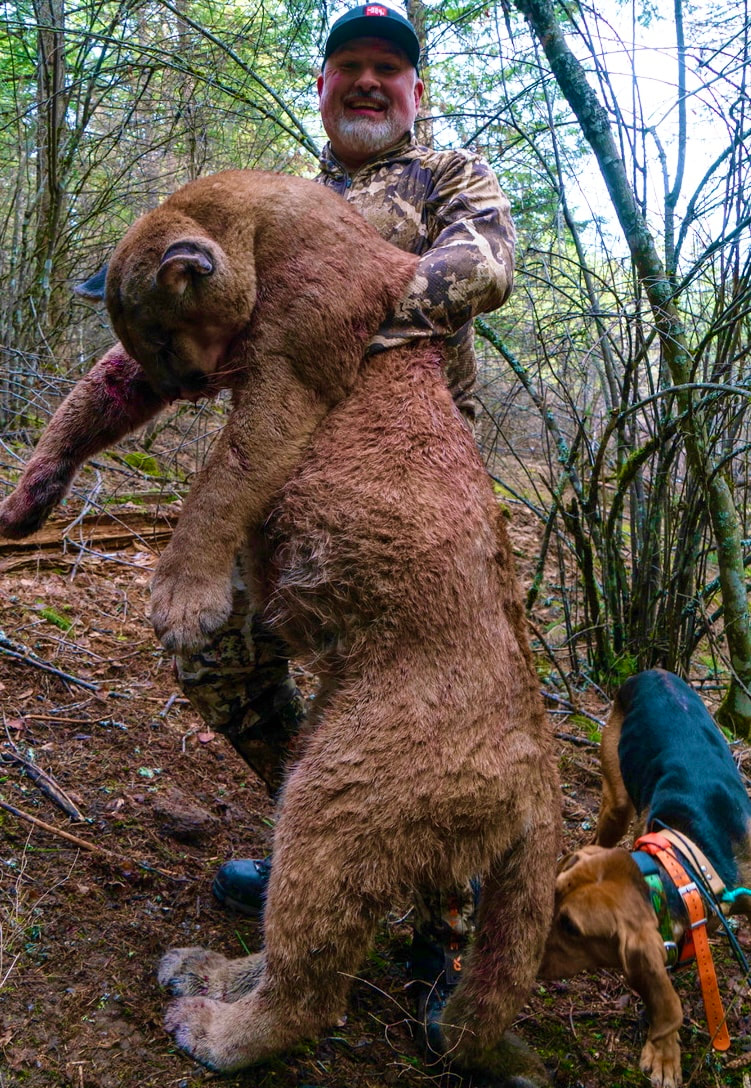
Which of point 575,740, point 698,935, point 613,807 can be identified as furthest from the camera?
point 575,740

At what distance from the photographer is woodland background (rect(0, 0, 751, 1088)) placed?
9.35 feet

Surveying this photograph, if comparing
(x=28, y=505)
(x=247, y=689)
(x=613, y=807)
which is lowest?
(x=613, y=807)

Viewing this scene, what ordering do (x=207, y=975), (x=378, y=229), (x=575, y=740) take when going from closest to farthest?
(x=207, y=975), (x=378, y=229), (x=575, y=740)

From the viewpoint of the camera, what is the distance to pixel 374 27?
10.4 feet

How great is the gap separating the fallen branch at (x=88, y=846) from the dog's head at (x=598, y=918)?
5.36 ft

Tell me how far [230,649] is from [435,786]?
1.09 meters

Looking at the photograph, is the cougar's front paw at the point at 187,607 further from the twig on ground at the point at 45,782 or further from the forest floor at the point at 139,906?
the twig on ground at the point at 45,782

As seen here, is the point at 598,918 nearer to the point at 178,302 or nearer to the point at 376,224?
the point at 178,302

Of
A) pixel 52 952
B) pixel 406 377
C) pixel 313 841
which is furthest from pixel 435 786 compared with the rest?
pixel 52 952

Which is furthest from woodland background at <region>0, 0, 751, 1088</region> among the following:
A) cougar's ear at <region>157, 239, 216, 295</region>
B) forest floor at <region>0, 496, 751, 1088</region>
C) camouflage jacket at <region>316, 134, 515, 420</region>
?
A: cougar's ear at <region>157, 239, 216, 295</region>

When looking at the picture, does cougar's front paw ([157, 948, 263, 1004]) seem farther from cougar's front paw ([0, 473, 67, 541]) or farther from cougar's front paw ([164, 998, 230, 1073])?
cougar's front paw ([0, 473, 67, 541])

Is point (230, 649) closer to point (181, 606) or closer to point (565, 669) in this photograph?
point (181, 606)

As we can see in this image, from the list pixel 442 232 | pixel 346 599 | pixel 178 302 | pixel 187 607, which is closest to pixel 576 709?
pixel 346 599

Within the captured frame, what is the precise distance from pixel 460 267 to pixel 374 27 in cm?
123
